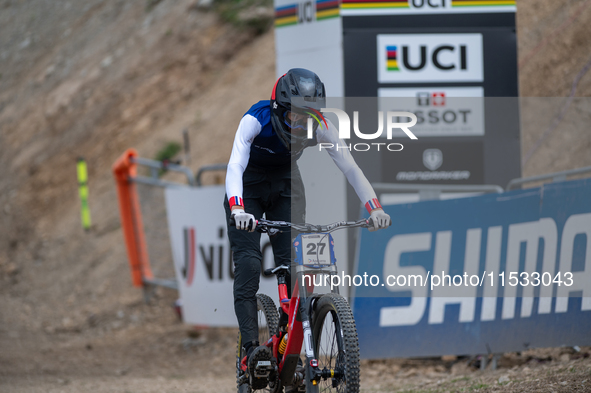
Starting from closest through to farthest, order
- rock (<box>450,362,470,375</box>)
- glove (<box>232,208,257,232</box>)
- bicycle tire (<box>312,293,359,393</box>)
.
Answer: bicycle tire (<box>312,293,359,393</box>)
glove (<box>232,208,257,232</box>)
rock (<box>450,362,470,375</box>)

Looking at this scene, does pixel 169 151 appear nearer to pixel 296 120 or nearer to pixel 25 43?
pixel 25 43

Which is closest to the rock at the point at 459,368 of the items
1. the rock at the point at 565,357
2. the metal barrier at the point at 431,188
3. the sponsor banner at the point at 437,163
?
the rock at the point at 565,357

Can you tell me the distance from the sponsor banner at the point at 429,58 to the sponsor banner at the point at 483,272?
5.95ft

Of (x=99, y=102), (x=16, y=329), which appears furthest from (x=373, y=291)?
(x=99, y=102)

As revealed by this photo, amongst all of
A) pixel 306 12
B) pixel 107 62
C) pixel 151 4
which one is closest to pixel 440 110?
pixel 306 12

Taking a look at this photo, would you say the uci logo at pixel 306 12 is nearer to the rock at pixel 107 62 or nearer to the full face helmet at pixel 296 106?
the full face helmet at pixel 296 106

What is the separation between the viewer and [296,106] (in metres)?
4.33

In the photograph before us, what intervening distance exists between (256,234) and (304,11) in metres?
4.32

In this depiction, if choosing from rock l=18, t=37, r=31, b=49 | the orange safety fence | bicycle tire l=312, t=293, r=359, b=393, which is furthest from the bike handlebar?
rock l=18, t=37, r=31, b=49

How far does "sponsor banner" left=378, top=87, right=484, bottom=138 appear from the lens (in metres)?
7.89

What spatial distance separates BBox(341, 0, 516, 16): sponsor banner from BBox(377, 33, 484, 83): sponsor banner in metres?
0.29

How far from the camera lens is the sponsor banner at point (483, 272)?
20.4 feet

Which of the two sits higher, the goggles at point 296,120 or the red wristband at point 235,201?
the goggles at point 296,120

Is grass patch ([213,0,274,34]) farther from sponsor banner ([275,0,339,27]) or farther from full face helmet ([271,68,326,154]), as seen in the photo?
full face helmet ([271,68,326,154])
